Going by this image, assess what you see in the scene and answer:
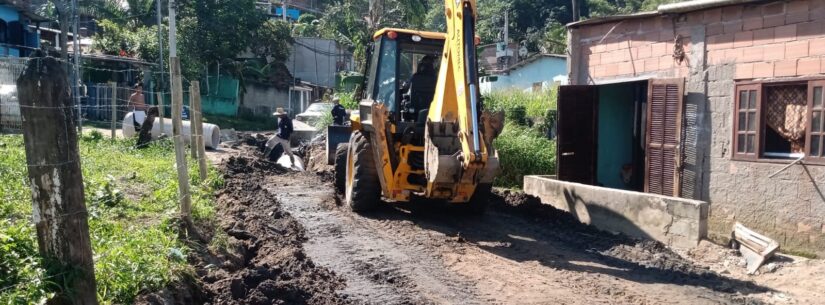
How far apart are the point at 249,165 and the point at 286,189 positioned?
3037mm

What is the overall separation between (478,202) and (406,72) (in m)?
2.17

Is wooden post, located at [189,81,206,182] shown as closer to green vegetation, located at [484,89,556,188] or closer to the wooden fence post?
the wooden fence post

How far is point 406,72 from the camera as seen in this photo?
10.1 m

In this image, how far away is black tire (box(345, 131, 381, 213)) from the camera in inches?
370

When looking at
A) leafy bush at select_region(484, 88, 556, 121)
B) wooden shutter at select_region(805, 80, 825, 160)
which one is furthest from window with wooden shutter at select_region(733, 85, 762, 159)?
leafy bush at select_region(484, 88, 556, 121)

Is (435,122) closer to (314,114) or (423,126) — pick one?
(423,126)

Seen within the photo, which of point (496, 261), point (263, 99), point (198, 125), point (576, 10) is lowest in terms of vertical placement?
point (496, 261)

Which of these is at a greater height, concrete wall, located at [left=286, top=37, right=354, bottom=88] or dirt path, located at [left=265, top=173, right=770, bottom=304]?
concrete wall, located at [left=286, top=37, right=354, bottom=88]

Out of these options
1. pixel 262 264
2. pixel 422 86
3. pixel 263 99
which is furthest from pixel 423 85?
pixel 263 99

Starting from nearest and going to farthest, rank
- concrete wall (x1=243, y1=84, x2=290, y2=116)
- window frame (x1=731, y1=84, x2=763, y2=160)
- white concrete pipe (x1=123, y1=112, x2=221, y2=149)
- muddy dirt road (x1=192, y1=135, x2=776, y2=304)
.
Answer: muddy dirt road (x1=192, y1=135, x2=776, y2=304) → window frame (x1=731, y1=84, x2=763, y2=160) → white concrete pipe (x1=123, y1=112, x2=221, y2=149) → concrete wall (x1=243, y1=84, x2=290, y2=116)

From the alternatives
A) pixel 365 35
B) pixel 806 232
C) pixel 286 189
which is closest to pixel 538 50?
pixel 365 35

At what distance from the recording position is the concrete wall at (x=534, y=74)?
31.1 metres

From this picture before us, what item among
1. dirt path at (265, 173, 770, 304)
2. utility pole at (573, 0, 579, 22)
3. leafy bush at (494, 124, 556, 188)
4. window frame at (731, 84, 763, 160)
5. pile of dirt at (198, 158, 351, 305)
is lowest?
dirt path at (265, 173, 770, 304)

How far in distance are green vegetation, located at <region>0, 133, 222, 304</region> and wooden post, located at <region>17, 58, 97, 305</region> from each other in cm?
10
